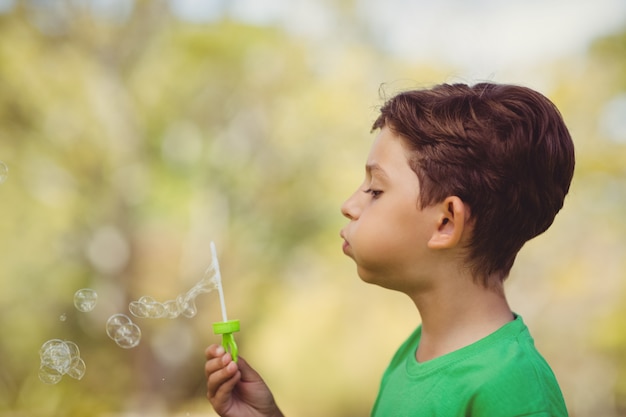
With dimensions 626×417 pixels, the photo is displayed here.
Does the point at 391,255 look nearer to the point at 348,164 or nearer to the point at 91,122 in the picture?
the point at 348,164

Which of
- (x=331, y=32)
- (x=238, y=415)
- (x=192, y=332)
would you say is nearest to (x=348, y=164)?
(x=331, y=32)

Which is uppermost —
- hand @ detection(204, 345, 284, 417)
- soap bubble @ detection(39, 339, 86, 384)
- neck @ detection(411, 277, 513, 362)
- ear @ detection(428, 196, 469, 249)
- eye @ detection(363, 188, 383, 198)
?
eye @ detection(363, 188, 383, 198)

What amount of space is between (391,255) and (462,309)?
0.15 metres

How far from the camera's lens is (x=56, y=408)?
7.92 meters

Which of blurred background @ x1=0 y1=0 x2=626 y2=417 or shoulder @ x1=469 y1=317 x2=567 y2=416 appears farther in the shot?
blurred background @ x1=0 y1=0 x2=626 y2=417

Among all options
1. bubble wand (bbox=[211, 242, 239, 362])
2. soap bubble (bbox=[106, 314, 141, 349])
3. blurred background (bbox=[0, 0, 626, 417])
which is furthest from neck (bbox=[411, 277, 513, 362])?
blurred background (bbox=[0, 0, 626, 417])

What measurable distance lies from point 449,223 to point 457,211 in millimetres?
37

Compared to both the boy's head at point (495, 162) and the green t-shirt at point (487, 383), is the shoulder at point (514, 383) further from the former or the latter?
the boy's head at point (495, 162)

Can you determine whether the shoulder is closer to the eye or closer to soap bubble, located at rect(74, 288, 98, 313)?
the eye

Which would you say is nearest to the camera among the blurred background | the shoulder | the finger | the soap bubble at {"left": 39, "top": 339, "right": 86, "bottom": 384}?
the shoulder

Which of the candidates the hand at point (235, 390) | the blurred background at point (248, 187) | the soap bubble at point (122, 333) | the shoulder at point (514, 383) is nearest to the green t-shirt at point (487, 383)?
the shoulder at point (514, 383)

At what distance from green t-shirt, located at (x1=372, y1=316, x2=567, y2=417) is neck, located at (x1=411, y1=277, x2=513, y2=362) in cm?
3

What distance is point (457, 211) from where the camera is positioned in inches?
52.7

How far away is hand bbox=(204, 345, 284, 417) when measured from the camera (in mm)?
1474
